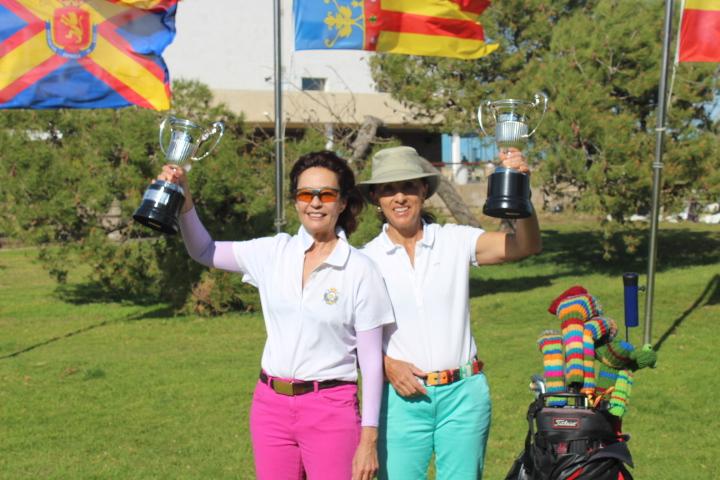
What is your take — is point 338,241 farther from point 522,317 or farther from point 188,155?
point 522,317

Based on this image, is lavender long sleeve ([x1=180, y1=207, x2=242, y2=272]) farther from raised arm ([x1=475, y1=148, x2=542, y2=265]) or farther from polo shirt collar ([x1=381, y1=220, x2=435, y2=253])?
raised arm ([x1=475, y1=148, x2=542, y2=265])

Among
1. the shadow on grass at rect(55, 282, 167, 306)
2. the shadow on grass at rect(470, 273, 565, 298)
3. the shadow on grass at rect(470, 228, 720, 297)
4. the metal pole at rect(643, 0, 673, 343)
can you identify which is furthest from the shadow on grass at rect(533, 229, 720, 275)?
the metal pole at rect(643, 0, 673, 343)

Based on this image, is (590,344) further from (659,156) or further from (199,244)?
(659,156)

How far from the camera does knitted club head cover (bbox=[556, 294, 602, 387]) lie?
126 inches

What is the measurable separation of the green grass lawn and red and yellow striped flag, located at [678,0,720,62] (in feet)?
9.05

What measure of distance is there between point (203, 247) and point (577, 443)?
60.4 inches

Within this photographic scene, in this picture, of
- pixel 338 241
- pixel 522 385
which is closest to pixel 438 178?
pixel 338 241

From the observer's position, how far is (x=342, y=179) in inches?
129

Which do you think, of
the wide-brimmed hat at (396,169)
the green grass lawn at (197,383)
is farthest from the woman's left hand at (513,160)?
the green grass lawn at (197,383)

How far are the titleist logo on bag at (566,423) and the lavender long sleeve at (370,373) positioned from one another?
621mm

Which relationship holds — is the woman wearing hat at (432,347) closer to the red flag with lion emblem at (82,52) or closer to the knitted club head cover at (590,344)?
the knitted club head cover at (590,344)

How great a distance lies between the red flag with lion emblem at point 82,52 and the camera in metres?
7.93

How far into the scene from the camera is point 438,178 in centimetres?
360

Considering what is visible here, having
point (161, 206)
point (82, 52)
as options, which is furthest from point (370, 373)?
point (82, 52)
